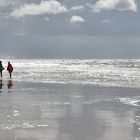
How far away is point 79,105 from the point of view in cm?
1744

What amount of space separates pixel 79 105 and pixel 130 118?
3.97 m

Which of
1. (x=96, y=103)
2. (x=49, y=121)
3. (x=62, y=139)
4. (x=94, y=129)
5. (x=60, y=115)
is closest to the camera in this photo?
(x=62, y=139)

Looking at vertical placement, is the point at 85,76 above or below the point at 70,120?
above

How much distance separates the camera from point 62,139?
10.4m

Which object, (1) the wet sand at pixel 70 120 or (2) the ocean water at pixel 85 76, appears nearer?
(1) the wet sand at pixel 70 120

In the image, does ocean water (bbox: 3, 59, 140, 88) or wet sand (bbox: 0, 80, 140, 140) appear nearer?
wet sand (bbox: 0, 80, 140, 140)

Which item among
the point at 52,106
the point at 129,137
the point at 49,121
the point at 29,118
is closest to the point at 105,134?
the point at 129,137

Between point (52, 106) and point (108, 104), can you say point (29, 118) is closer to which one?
point (52, 106)

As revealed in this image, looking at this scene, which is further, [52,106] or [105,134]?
[52,106]

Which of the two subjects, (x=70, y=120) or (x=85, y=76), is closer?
(x=70, y=120)

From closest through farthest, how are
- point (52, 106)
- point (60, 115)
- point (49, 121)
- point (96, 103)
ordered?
point (49, 121) < point (60, 115) < point (52, 106) < point (96, 103)

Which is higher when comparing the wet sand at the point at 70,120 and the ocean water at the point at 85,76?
the ocean water at the point at 85,76

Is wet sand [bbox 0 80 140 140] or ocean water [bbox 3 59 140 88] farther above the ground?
ocean water [bbox 3 59 140 88]

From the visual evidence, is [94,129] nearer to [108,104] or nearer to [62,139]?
[62,139]
